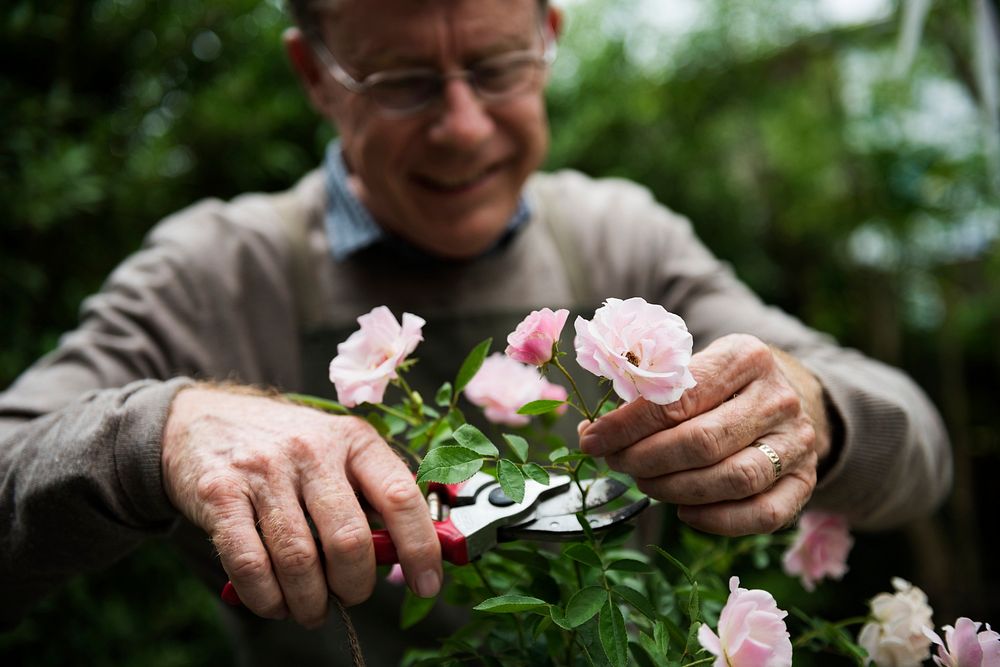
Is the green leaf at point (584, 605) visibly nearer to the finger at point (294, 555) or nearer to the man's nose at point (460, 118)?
the finger at point (294, 555)

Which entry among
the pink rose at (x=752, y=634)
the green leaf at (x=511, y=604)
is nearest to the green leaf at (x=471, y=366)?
the green leaf at (x=511, y=604)

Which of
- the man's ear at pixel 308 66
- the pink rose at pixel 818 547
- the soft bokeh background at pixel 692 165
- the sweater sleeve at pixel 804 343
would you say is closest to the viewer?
the pink rose at pixel 818 547

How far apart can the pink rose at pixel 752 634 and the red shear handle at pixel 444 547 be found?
0.24 meters

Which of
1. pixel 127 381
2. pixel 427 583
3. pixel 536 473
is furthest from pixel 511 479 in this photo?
pixel 127 381

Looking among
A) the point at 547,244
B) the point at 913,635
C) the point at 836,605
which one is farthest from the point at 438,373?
the point at 836,605

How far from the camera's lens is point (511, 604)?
65cm

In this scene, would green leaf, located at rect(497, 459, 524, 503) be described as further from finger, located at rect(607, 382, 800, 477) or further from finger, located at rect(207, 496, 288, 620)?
finger, located at rect(207, 496, 288, 620)

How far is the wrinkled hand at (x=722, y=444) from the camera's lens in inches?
29.2

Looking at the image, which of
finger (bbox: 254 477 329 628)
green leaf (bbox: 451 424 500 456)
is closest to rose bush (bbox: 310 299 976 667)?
green leaf (bbox: 451 424 500 456)

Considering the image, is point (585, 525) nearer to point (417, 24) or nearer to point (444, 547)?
point (444, 547)

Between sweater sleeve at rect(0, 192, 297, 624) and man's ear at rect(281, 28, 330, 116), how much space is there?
28 cm

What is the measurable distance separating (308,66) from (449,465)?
124cm

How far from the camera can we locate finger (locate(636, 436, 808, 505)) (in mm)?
761

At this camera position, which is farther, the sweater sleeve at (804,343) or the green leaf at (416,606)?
the sweater sleeve at (804,343)
